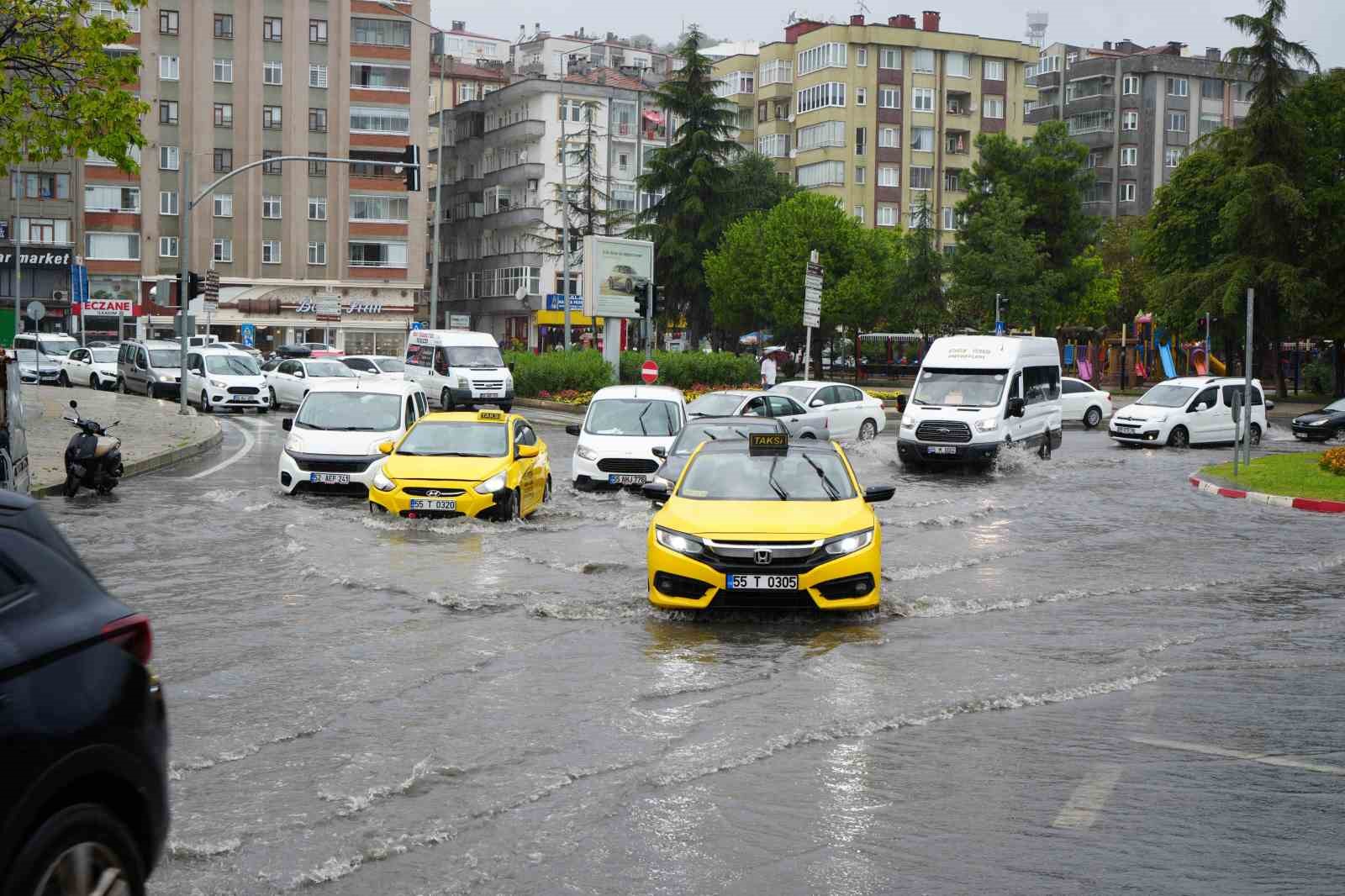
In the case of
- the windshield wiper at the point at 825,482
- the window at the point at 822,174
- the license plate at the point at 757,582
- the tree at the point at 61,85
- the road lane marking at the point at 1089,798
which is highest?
the window at the point at 822,174

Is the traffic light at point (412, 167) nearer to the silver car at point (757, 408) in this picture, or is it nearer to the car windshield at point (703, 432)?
the silver car at point (757, 408)

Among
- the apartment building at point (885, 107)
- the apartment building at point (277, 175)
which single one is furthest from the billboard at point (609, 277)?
the apartment building at point (885, 107)

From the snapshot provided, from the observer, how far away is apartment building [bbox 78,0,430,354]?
8756 centimetres

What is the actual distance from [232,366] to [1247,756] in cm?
4037

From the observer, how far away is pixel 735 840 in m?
6.53

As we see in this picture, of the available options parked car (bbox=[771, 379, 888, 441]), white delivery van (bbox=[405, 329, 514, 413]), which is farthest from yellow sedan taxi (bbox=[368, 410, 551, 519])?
white delivery van (bbox=[405, 329, 514, 413])

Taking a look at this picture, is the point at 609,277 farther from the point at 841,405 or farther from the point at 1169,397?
the point at 1169,397

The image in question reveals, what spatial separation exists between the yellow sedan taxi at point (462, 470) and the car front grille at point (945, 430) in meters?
10.6

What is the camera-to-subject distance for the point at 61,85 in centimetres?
2511

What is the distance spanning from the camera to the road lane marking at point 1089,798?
6.89 metres

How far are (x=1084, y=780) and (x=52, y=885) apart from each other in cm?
501

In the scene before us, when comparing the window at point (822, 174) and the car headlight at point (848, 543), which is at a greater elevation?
the window at point (822, 174)

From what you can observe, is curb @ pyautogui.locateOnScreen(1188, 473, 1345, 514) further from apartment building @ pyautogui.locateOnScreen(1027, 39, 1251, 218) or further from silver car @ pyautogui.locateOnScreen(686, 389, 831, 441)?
apartment building @ pyautogui.locateOnScreen(1027, 39, 1251, 218)

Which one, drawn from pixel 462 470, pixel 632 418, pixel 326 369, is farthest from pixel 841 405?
pixel 462 470
